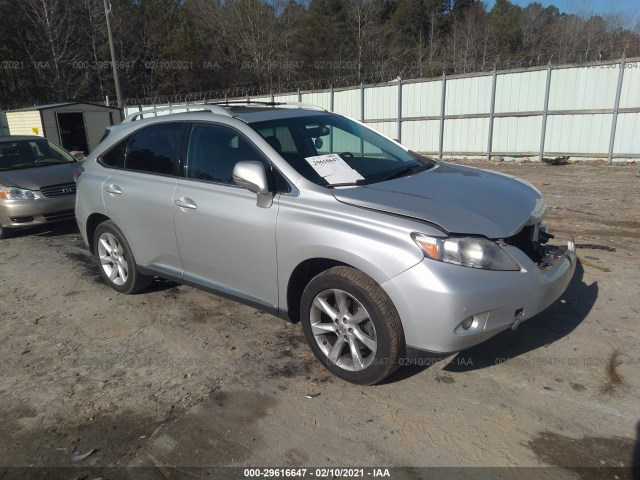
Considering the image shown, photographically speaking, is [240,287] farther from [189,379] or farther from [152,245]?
[152,245]

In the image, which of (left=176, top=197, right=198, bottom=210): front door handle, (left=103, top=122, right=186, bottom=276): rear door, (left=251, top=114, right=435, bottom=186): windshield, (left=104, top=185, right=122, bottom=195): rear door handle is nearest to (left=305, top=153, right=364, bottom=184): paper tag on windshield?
(left=251, top=114, right=435, bottom=186): windshield

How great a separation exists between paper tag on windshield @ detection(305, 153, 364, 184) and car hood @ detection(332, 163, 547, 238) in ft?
0.54

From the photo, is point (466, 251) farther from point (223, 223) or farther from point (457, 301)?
point (223, 223)

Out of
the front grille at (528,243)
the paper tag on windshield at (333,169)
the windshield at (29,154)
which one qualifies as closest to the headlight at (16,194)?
the windshield at (29,154)

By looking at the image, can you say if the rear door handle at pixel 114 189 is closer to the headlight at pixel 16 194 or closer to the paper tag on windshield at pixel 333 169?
the paper tag on windshield at pixel 333 169

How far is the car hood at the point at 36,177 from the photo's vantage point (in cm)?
735

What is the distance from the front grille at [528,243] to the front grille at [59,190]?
22.8ft

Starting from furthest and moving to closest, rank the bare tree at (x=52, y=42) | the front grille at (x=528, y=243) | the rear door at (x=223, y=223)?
1. the bare tree at (x=52, y=42)
2. the rear door at (x=223, y=223)
3. the front grille at (x=528, y=243)

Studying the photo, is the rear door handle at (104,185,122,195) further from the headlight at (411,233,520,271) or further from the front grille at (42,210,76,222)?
the front grille at (42,210,76,222)

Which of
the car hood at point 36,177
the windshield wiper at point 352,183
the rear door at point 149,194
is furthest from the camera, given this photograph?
the car hood at point 36,177

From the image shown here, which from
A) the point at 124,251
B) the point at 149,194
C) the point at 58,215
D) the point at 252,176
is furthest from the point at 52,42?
the point at 252,176

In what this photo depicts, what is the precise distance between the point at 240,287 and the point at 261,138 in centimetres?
112

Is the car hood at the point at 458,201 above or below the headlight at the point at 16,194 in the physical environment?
above

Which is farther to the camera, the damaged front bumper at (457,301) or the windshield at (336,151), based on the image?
the windshield at (336,151)
